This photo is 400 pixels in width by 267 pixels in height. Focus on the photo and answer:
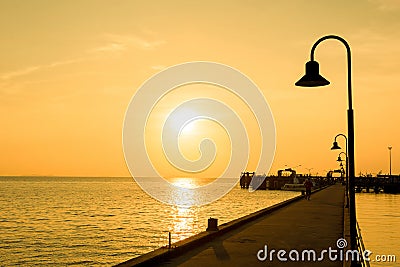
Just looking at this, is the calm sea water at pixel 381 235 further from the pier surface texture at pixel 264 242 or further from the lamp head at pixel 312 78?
the lamp head at pixel 312 78

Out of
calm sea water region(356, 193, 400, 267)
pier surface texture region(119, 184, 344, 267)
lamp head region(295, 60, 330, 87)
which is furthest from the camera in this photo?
calm sea water region(356, 193, 400, 267)

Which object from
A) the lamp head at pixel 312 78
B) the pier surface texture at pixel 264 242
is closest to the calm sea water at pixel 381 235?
the pier surface texture at pixel 264 242

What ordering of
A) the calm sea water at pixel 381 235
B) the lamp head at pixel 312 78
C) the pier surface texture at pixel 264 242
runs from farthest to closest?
the calm sea water at pixel 381 235 < the pier surface texture at pixel 264 242 < the lamp head at pixel 312 78

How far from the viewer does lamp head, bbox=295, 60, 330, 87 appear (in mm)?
11891

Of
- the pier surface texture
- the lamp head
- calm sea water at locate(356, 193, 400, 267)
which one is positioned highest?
the lamp head

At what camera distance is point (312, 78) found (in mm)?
11891

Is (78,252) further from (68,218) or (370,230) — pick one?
(68,218)

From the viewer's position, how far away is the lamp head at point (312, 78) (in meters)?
11.9

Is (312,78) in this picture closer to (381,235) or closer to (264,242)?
(264,242)

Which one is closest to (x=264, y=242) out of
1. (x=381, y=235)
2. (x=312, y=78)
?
(x=312, y=78)

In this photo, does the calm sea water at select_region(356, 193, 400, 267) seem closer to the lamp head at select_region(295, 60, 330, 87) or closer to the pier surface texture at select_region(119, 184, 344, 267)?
the pier surface texture at select_region(119, 184, 344, 267)

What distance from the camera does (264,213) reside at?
3116 centimetres

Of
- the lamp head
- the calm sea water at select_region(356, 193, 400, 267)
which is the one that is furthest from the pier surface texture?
the lamp head

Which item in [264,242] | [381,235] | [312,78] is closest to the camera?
[312,78]
